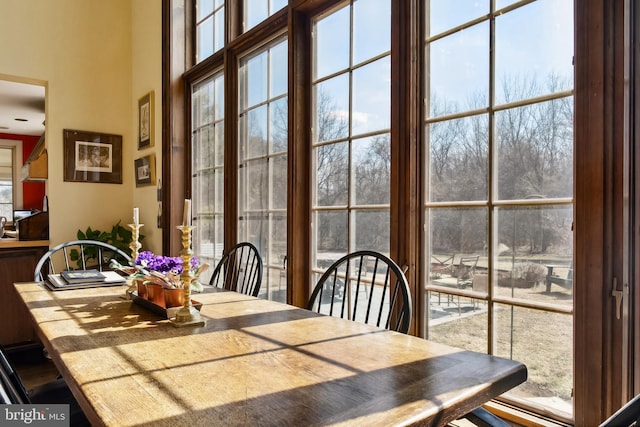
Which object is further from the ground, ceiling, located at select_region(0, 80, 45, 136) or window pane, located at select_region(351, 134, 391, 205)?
ceiling, located at select_region(0, 80, 45, 136)

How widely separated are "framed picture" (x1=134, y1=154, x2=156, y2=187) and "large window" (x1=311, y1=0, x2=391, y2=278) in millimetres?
2060

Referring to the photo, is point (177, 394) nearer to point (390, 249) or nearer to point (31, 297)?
point (390, 249)

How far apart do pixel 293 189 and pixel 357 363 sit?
145 cm

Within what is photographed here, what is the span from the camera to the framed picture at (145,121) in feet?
12.8

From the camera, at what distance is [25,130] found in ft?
26.6

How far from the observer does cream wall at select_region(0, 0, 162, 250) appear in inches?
148

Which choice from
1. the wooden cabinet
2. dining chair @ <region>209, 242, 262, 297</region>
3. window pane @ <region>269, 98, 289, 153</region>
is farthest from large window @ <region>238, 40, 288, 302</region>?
the wooden cabinet

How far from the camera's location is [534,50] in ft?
4.71

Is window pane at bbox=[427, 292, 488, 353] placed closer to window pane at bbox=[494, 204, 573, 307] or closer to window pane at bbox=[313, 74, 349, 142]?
window pane at bbox=[494, 204, 573, 307]

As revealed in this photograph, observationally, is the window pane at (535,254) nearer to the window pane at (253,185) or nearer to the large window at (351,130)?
the large window at (351,130)

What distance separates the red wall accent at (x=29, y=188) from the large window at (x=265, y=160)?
7.39 m

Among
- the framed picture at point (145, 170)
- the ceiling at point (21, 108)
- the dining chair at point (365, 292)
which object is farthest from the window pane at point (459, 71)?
the ceiling at point (21, 108)

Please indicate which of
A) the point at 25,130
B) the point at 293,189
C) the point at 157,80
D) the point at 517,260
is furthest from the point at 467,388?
the point at 25,130

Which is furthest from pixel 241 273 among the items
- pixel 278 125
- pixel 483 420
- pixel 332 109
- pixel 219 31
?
pixel 483 420
